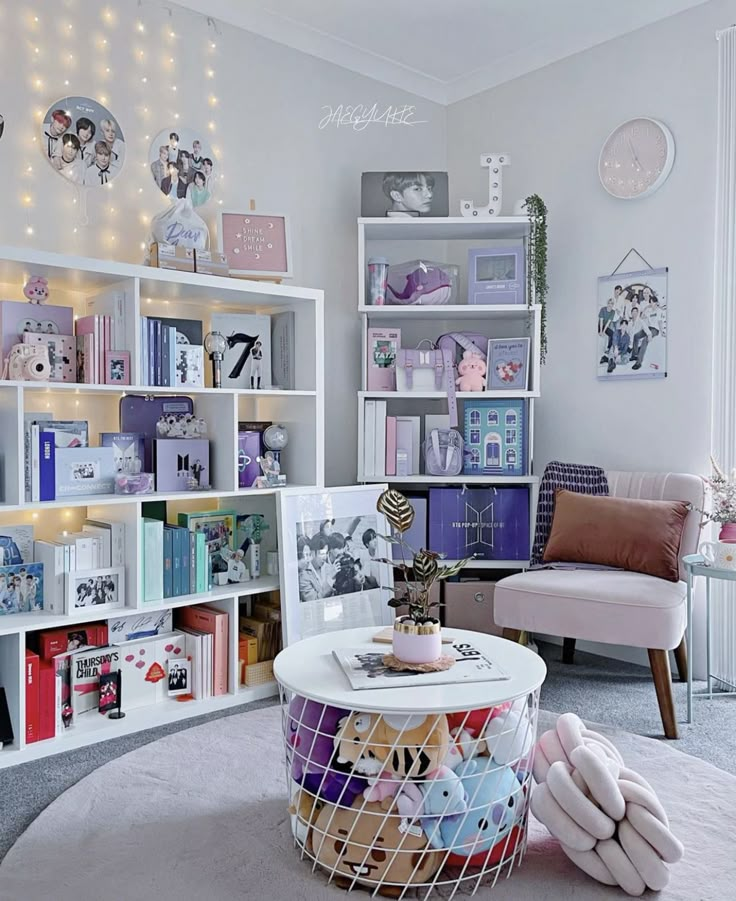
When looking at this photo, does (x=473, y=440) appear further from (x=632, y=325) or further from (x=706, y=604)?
(x=706, y=604)

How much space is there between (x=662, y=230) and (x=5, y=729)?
2.98 meters

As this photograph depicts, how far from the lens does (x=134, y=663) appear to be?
2781mm

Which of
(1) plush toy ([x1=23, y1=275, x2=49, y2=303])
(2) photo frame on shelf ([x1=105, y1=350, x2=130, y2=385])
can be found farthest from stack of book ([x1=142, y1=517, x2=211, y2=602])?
(1) plush toy ([x1=23, y1=275, x2=49, y2=303])

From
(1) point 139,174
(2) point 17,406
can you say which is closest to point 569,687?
(2) point 17,406

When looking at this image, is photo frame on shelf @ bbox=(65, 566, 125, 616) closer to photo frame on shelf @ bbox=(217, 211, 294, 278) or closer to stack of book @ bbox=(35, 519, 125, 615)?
stack of book @ bbox=(35, 519, 125, 615)

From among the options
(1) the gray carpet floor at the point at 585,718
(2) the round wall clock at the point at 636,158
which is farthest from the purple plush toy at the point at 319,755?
(2) the round wall clock at the point at 636,158

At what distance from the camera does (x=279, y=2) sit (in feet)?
10.7

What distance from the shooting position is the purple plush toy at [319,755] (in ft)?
5.66

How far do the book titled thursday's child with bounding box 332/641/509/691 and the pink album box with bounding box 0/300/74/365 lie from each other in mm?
1428

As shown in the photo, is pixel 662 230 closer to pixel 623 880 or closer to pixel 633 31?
pixel 633 31

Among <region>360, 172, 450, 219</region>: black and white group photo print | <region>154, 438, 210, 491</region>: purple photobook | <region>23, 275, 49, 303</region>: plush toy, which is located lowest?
<region>154, 438, 210, 491</region>: purple photobook

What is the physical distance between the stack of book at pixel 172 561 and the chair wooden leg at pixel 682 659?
5.70 ft

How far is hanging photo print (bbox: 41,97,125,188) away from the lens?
286 centimetres

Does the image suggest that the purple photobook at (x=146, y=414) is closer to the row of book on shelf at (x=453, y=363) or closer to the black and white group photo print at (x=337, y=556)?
the black and white group photo print at (x=337, y=556)
